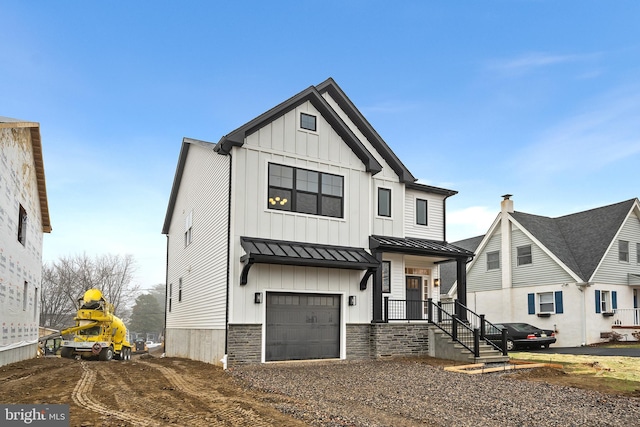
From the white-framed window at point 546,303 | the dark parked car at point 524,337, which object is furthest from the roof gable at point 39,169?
the white-framed window at point 546,303

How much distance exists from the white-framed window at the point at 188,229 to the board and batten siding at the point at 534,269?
1904 centimetres

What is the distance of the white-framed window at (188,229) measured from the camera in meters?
22.4

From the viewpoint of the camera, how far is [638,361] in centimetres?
1709

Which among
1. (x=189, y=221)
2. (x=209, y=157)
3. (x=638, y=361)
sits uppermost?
(x=209, y=157)

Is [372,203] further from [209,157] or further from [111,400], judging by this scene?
[111,400]

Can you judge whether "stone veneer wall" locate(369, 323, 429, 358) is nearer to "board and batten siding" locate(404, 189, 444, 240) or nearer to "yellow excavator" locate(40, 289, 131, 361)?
"board and batten siding" locate(404, 189, 444, 240)

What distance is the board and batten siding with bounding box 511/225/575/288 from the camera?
28.4 metres

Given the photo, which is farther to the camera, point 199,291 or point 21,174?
point 199,291

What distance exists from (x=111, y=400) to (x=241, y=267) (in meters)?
6.60

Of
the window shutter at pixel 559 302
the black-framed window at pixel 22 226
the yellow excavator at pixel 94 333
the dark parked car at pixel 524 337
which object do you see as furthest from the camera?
the window shutter at pixel 559 302

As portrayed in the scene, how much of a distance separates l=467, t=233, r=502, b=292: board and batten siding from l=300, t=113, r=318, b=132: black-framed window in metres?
18.1

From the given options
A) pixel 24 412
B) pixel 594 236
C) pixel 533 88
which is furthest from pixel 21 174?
pixel 594 236

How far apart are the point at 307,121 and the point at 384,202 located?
4447mm

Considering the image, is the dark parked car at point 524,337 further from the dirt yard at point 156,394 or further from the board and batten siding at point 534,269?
the dirt yard at point 156,394
